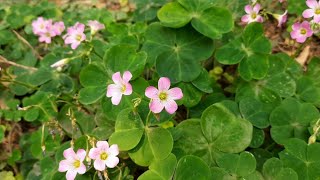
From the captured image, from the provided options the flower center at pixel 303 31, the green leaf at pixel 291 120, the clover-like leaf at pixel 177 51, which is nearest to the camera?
the green leaf at pixel 291 120

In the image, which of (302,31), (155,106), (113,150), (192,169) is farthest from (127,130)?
(302,31)

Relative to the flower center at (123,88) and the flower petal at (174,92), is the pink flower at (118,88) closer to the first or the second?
the flower center at (123,88)

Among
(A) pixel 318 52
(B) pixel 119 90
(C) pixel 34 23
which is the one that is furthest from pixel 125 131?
(A) pixel 318 52

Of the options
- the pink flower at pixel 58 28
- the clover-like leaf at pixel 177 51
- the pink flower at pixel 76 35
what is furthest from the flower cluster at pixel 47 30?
the clover-like leaf at pixel 177 51

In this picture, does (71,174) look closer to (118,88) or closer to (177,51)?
(118,88)

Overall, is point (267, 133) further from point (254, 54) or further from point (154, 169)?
point (154, 169)

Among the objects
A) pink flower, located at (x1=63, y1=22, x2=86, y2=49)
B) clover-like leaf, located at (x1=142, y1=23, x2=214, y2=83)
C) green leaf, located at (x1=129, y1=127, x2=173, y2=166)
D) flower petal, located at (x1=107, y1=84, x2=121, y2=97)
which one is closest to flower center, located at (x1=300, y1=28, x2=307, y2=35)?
clover-like leaf, located at (x1=142, y1=23, x2=214, y2=83)
